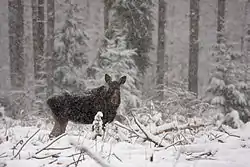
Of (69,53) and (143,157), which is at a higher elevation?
(69,53)

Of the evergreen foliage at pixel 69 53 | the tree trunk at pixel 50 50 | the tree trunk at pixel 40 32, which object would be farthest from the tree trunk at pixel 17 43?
the evergreen foliage at pixel 69 53

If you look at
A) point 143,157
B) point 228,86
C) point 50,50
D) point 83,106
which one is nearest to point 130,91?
point 228,86

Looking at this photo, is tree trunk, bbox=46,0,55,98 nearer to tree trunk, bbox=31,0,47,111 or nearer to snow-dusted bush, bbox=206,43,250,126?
tree trunk, bbox=31,0,47,111

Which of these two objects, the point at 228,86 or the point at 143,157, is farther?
the point at 228,86

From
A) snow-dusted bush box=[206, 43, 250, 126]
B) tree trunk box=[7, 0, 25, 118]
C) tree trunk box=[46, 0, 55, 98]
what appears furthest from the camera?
tree trunk box=[7, 0, 25, 118]

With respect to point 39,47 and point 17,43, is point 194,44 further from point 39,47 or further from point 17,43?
point 17,43

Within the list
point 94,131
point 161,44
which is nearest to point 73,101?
point 94,131

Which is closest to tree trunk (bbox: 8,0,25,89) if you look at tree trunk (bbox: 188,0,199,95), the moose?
tree trunk (bbox: 188,0,199,95)

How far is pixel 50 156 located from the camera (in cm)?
290

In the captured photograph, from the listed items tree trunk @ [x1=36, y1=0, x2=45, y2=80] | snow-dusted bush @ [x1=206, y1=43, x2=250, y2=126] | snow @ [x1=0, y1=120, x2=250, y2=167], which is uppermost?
tree trunk @ [x1=36, y1=0, x2=45, y2=80]

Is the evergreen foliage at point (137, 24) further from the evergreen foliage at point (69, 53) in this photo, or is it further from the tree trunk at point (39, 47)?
the tree trunk at point (39, 47)

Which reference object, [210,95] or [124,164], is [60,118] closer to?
[124,164]

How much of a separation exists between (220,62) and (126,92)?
486 cm

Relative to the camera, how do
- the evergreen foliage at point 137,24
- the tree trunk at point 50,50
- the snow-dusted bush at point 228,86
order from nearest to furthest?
the snow-dusted bush at point 228,86 → the evergreen foliage at point 137,24 → the tree trunk at point 50,50
